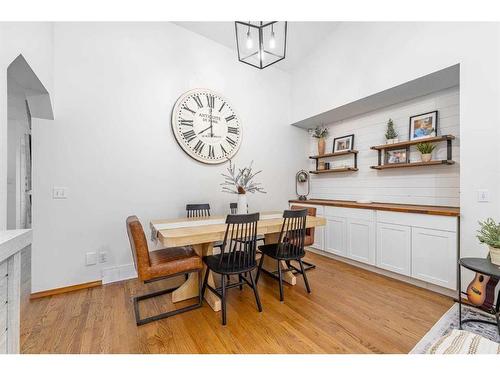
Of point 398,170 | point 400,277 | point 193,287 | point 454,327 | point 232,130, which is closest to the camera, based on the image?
point 454,327

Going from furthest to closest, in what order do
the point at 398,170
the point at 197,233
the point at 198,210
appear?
1. the point at 398,170
2. the point at 198,210
3. the point at 197,233

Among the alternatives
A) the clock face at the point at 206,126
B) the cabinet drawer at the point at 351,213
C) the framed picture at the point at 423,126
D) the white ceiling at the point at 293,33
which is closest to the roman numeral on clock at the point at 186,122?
the clock face at the point at 206,126

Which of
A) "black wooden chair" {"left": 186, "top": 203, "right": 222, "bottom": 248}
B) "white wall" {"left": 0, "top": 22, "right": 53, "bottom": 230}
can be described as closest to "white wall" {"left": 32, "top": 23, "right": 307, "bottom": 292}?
"black wooden chair" {"left": 186, "top": 203, "right": 222, "bottom": 248}

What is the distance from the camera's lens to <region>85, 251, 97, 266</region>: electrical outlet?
262 cm

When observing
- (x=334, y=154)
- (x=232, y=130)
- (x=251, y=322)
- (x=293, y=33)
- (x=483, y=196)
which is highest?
(x=293, y=33)

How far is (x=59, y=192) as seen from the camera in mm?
2490

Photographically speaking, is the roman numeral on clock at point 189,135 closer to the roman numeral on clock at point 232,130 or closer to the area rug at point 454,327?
the roman numeral on clock at point 232,130

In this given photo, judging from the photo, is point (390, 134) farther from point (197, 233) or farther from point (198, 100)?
point (197, 233)

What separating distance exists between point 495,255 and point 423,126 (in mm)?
1745

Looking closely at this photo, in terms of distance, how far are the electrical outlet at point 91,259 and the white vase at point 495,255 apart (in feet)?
12.2

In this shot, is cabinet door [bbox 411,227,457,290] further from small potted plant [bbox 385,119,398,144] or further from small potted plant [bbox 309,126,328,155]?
small potted plant [bbox 309,126,328,155]

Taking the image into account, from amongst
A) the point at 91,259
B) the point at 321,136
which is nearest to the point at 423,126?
the point at 321,136

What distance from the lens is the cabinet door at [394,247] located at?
104 inches

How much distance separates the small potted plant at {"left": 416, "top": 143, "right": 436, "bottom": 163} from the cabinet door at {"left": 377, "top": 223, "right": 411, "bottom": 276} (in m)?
0.90
